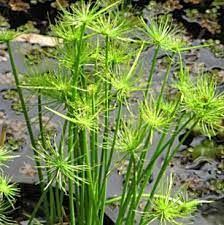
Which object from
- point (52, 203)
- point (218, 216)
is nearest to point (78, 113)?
point (52, 203)

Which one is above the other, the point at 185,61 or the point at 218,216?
the point at 185,61

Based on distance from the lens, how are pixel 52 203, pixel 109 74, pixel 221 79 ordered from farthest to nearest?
pixel 221 79
pixel 52 203
pixel 109 74

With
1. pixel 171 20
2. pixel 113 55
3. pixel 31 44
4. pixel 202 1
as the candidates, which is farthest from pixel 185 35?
pixel 113 55

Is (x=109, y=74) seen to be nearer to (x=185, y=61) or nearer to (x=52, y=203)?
(x=52, y=203)

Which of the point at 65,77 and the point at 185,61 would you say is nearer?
the point at 65,77

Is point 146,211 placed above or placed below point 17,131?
above

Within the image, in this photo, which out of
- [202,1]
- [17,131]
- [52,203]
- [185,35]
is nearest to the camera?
[52,203]

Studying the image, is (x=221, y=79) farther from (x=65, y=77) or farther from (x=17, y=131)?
(x=65, y=77)

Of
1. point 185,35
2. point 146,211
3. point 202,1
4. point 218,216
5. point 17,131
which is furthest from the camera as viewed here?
point 202,1

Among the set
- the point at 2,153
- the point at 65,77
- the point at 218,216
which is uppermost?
the point at 65,77

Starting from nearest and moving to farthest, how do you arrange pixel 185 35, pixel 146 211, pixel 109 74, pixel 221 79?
pixel 109 74
pixel 146 211
pixel 221 79
pixel 185 35
